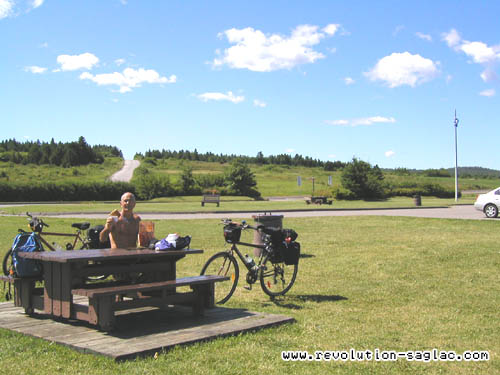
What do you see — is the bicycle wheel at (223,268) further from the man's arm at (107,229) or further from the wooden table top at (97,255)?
the man's arm at (107,229)

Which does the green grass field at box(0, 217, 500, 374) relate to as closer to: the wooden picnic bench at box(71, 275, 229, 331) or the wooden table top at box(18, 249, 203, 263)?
the wooden picnic bench at box(71, 275, 229, 331)

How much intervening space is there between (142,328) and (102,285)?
3.51 ft

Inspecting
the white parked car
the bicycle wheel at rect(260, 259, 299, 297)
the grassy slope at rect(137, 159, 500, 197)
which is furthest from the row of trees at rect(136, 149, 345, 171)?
the bicycle wheel at rect(260, 259, 299, 297)

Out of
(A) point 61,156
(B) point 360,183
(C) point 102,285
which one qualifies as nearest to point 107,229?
(C) point 102,285

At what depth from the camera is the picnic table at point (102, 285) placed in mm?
6090

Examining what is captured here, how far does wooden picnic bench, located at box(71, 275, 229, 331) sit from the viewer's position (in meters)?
6.02

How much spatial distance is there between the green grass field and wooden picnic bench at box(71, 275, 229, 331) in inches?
23.2

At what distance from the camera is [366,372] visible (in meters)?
5.06

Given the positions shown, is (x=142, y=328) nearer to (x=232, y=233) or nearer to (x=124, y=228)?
(x=124, y=228)

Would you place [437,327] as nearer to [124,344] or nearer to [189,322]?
[189,322]

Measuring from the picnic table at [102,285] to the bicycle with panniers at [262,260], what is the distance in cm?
82

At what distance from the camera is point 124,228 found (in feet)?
24.4

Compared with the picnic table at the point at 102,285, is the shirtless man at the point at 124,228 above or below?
above

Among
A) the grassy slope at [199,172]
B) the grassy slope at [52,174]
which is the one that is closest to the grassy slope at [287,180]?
the grassy slope at [199,172]
